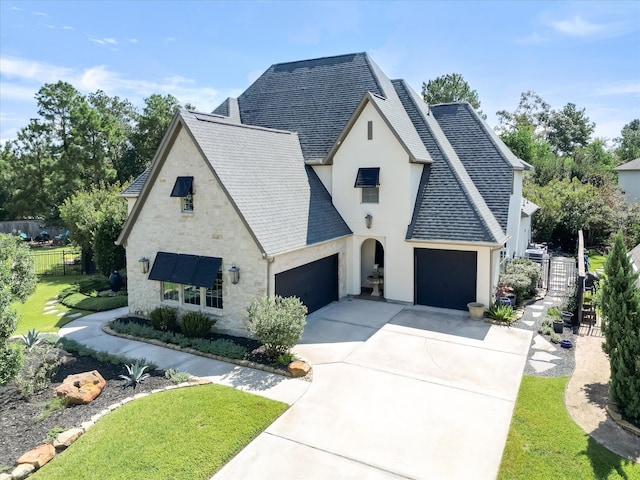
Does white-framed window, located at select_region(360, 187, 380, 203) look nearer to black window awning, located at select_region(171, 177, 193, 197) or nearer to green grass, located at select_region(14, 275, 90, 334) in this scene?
black window awning, located at select_region(171, 177, 193, 197)

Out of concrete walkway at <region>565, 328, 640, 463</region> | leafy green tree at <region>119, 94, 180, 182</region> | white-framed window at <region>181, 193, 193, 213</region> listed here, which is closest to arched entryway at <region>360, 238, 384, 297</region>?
white-framed window at <region>181, 193, 193, 213</region>

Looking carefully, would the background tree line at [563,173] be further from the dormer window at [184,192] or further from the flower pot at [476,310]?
the dormer window at [184,192]

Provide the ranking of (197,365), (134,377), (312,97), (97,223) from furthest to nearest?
(97,223) → (312,97) → (197,365) → (134,377)

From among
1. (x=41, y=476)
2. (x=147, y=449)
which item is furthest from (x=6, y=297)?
(x=147, y=449)

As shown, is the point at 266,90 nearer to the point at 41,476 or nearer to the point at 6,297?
the point at 6,297

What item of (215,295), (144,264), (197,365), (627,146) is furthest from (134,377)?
(627,146)

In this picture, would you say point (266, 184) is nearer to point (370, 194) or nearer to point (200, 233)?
point (200, 233)
